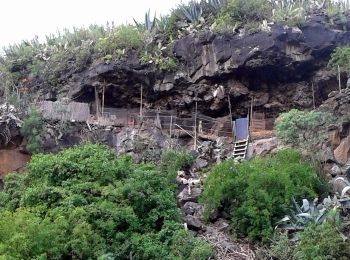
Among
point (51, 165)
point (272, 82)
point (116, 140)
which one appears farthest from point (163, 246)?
point (272, 82)

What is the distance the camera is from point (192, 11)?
27531 millimetres

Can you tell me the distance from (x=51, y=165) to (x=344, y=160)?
397 inches

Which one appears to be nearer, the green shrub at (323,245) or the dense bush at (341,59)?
the green shrub at (323,245)

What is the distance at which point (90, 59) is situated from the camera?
27.5 metres

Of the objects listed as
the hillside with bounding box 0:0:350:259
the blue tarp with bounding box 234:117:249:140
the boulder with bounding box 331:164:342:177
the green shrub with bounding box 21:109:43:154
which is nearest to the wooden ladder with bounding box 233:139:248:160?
the hillside with bounding box 0:0:350:259

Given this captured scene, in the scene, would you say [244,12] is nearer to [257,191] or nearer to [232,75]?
[232,75]

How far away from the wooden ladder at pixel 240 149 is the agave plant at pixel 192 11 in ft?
22.5

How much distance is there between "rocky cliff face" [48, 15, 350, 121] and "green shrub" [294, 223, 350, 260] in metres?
13.4

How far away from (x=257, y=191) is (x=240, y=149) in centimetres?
839

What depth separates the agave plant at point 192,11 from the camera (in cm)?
2746

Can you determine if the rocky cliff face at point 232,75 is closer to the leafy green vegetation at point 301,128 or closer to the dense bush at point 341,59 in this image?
the dense bush at point 341,59

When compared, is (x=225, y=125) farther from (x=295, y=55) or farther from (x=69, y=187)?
(x=69, y=187)

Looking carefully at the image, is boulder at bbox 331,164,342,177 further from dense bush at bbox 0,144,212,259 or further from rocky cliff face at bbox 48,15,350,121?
rocky cliff face at bbox 48,15,350,121

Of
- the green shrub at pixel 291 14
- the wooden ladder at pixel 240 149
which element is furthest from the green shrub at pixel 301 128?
the green shrub at pixel 291 14
